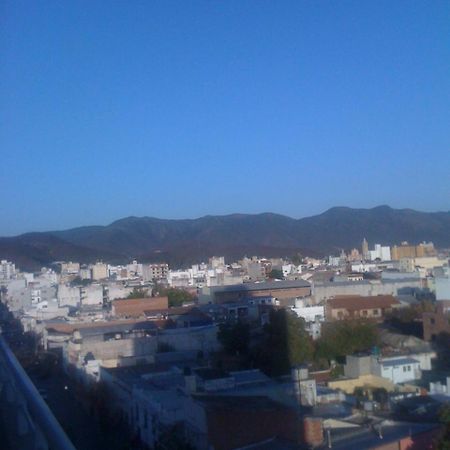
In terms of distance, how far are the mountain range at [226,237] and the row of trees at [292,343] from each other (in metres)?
17.4

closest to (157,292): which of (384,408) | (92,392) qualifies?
(92,392)

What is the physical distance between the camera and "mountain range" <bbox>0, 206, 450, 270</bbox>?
27.0m

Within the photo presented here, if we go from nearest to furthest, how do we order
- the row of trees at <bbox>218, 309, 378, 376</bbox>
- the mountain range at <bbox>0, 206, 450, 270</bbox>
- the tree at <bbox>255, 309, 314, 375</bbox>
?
the tree at <bbox>255, 309, 314, 375</bbox>, the row of trees at <bbox>218, 309, 378, 376</bbox>, the mountain range at <bbox>0, 206, 450, 270</bbox>

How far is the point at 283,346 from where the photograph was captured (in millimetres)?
6430

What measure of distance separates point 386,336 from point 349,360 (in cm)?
190

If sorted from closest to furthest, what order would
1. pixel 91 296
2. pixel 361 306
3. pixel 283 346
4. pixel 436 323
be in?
pixel 283 346
pixel 436 323
pixel 361 306
pixel 91 296

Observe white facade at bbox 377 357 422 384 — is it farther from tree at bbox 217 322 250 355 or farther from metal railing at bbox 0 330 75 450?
metal railing at bbox 0 330 75 450

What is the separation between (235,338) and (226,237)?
109 ft

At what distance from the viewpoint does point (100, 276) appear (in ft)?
67.4

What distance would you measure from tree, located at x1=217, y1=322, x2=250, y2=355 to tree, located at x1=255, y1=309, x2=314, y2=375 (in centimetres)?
23

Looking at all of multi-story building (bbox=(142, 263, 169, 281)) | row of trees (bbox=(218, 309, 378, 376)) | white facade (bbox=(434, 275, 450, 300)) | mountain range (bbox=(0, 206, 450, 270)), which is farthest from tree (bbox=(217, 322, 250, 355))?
mountain range (bbox=(0, 206, 450, 270))

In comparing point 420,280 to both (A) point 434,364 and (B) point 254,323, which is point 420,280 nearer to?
(B) point 254,323

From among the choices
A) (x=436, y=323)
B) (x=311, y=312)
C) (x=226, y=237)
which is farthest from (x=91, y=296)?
(x=226, y=237)

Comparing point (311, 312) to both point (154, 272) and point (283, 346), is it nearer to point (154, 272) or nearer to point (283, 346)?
point (283, 346)
